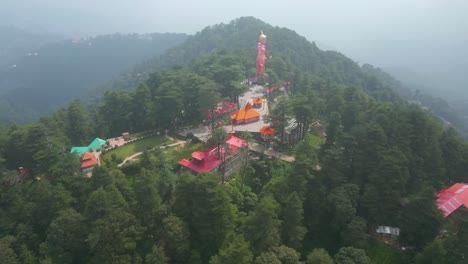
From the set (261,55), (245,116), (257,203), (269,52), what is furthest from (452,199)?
(269,52)

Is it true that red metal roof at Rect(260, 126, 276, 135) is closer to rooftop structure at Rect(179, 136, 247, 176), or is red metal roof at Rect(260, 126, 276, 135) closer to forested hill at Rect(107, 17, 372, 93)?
rooftop structure at Rect(179, 136, 247, 176)

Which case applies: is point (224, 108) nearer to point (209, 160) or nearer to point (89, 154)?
point (209, 160)

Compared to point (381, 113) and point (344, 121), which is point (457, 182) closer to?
point (381, 113)

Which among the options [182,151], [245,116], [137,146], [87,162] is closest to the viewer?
[87,162]

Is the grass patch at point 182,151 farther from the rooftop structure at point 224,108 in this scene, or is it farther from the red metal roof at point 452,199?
the red metal roof at point 452,199

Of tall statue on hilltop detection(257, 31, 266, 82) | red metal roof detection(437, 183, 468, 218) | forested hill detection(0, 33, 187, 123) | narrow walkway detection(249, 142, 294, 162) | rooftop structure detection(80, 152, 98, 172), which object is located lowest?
forested hill detection(0, 33, 187, 123)

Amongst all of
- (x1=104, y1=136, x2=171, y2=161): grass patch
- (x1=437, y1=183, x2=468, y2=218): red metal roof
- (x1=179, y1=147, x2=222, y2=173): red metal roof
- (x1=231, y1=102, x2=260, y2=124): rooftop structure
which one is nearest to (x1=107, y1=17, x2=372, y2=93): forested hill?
(x1=231, y1=102, x2=260, y2=124): rooftop structure
